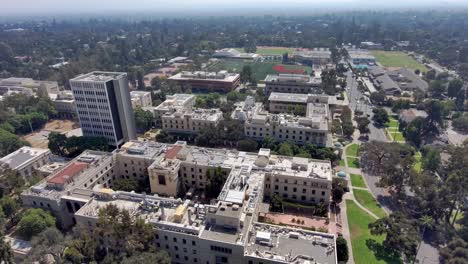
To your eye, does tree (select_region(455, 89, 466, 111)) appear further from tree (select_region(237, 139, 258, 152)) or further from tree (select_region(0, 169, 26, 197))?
tree (select_region(0, 169, 26, 197))

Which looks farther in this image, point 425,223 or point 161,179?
point 161,179

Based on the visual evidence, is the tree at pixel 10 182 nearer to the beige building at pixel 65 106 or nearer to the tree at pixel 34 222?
the tree at pixel 34 222

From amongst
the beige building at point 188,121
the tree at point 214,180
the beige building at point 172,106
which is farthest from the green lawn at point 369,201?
the beige building at point 172,106

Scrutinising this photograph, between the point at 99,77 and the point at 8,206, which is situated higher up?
the point at 99,77

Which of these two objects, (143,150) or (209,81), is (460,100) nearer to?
(209,81)

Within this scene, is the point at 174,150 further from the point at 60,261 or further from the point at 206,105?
the point at 206,105

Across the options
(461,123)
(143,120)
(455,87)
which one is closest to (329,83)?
(455,87)

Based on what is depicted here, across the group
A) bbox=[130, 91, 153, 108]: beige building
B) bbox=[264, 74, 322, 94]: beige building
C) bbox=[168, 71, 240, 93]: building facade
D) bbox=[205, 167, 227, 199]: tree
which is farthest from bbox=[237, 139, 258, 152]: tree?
bbox=[168, 71, 240, 93]: building facade
